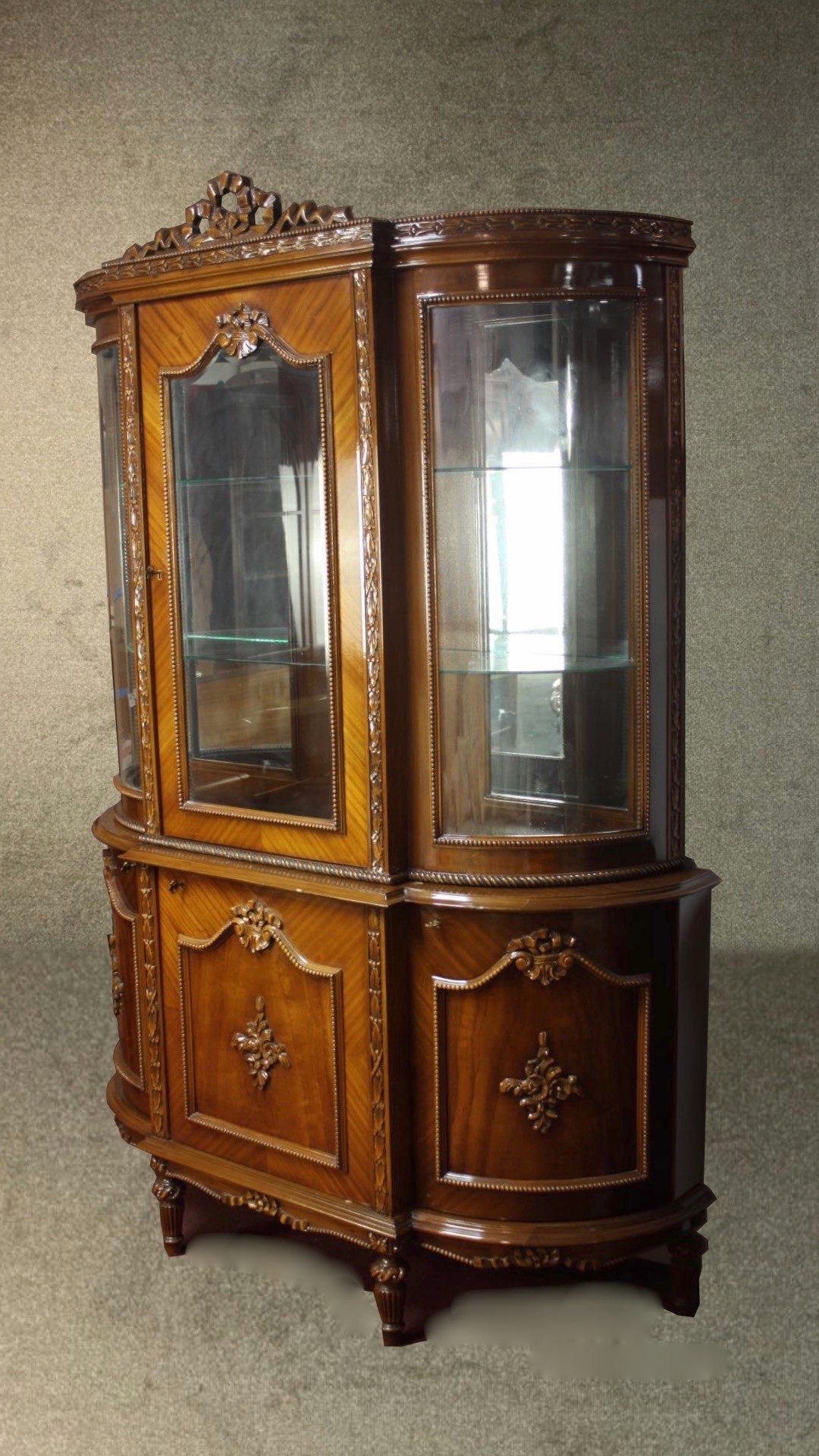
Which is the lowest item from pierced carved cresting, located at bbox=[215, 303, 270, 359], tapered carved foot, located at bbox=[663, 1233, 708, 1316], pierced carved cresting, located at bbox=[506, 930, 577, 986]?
tapered carved foot, located at bbox=[663, 1233, 708, 1316]

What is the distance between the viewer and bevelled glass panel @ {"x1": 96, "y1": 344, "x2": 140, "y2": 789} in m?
2.95

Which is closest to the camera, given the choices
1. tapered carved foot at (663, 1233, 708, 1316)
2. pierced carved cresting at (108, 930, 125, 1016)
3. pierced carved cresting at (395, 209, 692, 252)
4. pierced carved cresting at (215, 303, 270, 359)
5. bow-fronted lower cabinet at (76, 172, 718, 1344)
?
pierced carved cresting at (395, 209, 692, 252)

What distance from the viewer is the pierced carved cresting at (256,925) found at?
8.92ft

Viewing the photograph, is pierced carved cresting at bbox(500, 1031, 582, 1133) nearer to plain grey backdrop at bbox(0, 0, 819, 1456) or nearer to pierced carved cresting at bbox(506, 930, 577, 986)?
pierced carved cresting at bbox(506, 930, 577, 986)

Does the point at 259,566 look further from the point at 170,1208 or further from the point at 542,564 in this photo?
the point at 170,1208

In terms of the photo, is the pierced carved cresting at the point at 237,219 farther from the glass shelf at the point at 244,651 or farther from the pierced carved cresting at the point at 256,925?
the pierced carved cresting at the point at 256,925

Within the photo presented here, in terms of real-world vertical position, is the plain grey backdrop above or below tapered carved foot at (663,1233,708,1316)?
above

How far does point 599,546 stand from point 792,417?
203cm

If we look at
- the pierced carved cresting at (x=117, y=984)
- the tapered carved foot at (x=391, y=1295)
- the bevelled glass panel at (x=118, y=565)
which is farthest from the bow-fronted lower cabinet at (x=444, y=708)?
the pierced carved cresting at (x=117, y=984)

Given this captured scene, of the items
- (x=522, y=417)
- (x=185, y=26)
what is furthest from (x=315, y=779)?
(x=185, y=26)

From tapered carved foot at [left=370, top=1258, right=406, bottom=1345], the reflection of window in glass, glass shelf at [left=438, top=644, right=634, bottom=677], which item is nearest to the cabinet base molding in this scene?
tapered carved foot at [left=370, top=1258, right=406, bottom=1345]

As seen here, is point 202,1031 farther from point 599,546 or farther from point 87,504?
point 87,504

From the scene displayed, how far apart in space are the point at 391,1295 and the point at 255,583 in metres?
1.32

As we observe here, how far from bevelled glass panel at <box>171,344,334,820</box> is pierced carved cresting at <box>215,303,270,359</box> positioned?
0.08 feet
